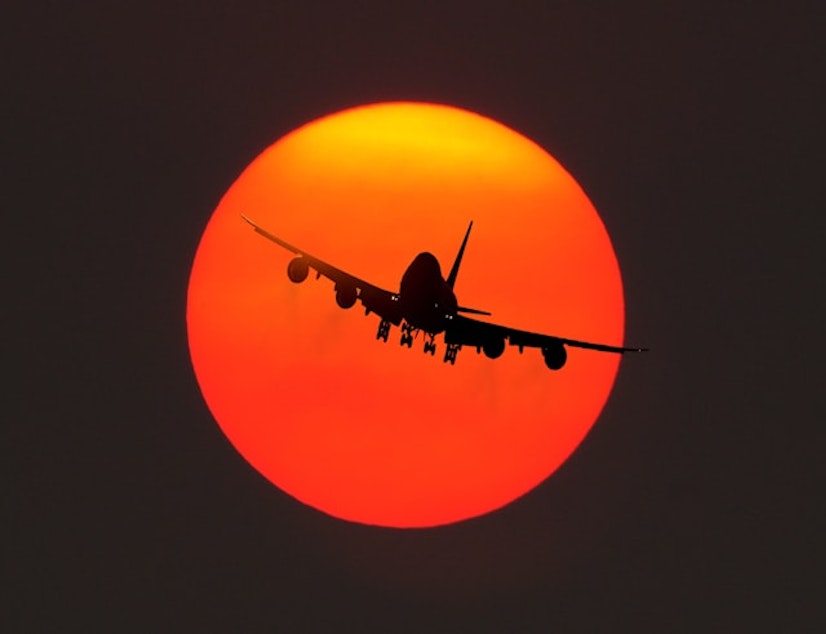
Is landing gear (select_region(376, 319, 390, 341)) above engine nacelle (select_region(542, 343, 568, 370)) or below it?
below

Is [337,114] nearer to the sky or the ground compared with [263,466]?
nearer to the sky

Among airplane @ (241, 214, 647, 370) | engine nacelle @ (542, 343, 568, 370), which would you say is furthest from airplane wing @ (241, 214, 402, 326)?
engine nacelle @ (542, 343, 568, 370)

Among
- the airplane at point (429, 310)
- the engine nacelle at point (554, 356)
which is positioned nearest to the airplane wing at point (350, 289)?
the airplane at point (429, 310)

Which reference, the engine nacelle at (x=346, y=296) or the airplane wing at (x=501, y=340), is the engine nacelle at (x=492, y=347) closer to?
the airplane wing at (x=501, y=340)

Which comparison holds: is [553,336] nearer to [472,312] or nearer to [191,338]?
[472,312]

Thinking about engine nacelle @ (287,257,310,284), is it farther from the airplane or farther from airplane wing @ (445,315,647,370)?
airplane wing @ (445,315,647,370)

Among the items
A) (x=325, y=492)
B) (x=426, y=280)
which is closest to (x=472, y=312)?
(x=426, y=280)
